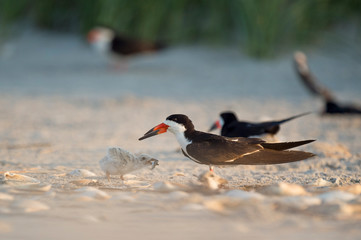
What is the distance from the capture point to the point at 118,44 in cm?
929

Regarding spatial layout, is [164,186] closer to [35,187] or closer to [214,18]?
[35,187]

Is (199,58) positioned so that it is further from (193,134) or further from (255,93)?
(193,134)

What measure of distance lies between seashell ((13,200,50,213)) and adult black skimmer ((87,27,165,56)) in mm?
6364

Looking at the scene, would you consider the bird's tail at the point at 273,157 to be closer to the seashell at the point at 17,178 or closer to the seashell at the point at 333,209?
the seashell at the point at 333,209

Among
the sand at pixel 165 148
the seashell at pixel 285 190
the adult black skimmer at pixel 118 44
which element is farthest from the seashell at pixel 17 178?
the adult black skimmer at pixel 118 44

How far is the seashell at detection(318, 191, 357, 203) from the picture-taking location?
2.89 metres

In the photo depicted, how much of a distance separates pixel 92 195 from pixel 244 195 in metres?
0.76

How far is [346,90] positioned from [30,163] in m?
4.89

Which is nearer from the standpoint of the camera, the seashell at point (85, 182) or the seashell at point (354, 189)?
the seashell at point (354, 189)

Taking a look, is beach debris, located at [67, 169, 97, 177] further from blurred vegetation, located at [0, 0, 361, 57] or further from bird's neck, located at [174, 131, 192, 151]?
blurred vegetation, located at [0, 0, 361, 57]

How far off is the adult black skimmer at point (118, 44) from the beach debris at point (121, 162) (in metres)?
5.83

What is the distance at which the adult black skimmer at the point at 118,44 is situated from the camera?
9156 mm

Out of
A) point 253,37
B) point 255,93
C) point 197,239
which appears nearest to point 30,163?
point 197,239

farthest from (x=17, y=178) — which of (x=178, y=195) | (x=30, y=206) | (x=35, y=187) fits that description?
(x=178, y=195)
